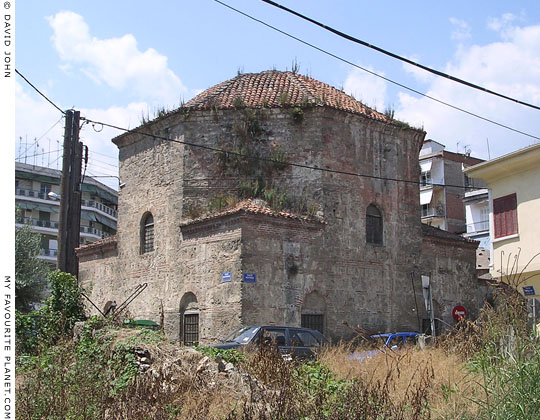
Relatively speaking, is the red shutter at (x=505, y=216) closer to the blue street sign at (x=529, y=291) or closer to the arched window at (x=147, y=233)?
the blue street sign at (x=529, y=291)

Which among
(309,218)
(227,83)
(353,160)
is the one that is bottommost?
(309,218)

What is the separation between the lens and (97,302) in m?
25.9

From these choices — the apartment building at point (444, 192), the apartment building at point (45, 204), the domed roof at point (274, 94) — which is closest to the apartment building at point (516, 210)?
the domed roof at point (274, 94)

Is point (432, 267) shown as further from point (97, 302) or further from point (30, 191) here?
point (30, 191)

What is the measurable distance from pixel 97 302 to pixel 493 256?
14827 mm

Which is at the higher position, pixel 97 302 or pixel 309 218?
pixel 309 218

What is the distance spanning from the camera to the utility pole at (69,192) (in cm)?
1727

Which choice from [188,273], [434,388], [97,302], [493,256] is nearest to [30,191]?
→ [97,302]

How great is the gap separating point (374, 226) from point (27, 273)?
1920 cm

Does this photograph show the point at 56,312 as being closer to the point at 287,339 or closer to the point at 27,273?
the point at 287,339

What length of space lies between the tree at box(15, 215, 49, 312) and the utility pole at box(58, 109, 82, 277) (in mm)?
16909

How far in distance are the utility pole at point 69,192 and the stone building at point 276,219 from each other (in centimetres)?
306

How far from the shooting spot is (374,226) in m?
23.0

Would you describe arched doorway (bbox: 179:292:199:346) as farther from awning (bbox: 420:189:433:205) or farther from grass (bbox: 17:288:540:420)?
awning (bbox: 420:189:433:205)
